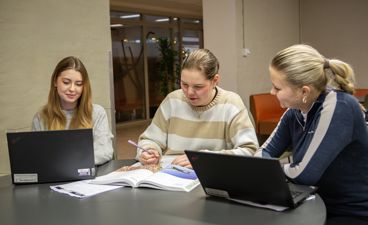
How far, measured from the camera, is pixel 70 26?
3025 millimetres

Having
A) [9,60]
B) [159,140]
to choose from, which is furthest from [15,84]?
[159,140]

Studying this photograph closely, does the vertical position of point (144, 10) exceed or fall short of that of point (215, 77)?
it exceeds it

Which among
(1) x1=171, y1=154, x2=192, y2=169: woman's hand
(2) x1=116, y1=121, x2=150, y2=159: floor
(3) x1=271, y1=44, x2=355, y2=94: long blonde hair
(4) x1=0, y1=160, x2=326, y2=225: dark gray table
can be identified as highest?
(3) x1=271, y1=44, x2=355, y2=94: long blonde hair

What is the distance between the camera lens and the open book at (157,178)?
4.92ft

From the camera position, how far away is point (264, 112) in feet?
17.5

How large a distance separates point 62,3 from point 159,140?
1.54 m

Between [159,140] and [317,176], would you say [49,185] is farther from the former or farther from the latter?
Answer: [317,176]

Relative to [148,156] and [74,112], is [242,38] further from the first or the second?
[148,156]

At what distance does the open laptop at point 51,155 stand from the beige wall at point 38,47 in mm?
1219

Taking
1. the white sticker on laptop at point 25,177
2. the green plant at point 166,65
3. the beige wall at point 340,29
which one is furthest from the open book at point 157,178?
the green plant at point 166,65

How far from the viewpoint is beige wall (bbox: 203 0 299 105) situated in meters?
5.16

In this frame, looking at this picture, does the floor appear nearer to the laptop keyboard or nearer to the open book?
the open book

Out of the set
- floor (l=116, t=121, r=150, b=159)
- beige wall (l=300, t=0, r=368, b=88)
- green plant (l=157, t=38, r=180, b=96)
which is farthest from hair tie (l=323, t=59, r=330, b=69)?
green plant (l=157, t=38, r=180, b=96)

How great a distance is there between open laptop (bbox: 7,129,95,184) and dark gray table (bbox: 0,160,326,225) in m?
0.11
